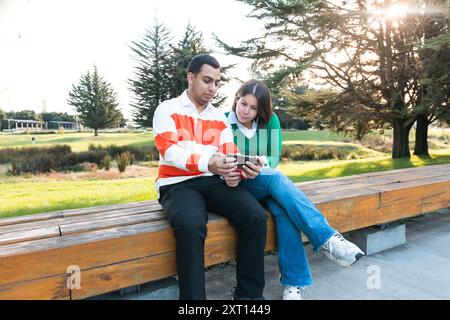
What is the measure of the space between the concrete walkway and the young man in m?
0.38

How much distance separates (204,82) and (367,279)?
1617 mm

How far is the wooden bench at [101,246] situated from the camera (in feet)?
4.46

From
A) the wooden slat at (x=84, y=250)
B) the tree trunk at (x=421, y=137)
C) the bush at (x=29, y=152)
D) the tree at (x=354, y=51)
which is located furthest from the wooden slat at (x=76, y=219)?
the tree trunk at (x=421, y=137)

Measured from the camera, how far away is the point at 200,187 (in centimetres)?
193

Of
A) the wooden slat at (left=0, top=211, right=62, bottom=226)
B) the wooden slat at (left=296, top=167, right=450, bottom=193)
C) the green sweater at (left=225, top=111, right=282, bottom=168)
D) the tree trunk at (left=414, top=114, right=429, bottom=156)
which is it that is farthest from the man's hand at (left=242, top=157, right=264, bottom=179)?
the tree trunk at (left=414, top=114, right=429, bottom=156)

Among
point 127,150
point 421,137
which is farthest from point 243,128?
point 127,150

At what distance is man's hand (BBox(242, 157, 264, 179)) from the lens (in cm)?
191

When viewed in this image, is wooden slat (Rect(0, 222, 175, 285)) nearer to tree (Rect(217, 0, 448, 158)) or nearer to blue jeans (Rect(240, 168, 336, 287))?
blue jeans (Rect(240, 168, 336, 287))

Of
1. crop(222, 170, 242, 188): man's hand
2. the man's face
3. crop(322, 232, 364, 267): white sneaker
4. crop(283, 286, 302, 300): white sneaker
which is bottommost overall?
crop(283, 286, 302, 300): white sneaker

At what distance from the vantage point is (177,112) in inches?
81.2

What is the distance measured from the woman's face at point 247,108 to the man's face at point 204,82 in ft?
0.84

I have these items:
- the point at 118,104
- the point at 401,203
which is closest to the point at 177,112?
the point at 401,203

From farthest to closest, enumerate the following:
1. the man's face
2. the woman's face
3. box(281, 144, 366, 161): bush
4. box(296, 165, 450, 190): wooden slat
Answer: box(281, 144, 366, 161): bush
box(296, 165, 450, 190): wooden slat
the woman's face
the man's face

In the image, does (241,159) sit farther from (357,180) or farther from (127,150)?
(127,150)
